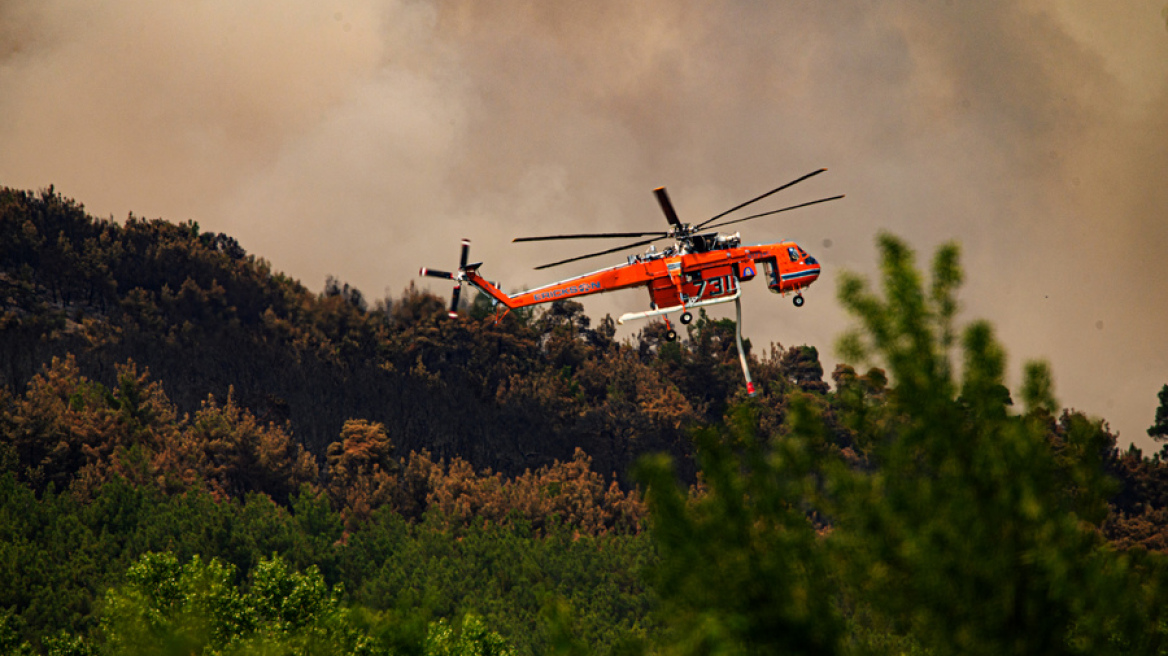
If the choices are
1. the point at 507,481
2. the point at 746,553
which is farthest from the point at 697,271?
the point at 507,481

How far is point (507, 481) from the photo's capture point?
69.1 metres

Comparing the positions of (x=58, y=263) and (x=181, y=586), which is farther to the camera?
(x=58, y=263)

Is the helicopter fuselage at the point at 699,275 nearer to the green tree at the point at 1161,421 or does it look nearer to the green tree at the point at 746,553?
the green tree at the point at 746,553

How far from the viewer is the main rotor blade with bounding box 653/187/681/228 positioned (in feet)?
84.3

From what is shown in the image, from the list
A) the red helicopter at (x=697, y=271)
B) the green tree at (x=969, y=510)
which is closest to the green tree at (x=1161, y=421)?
the red helicopter at (x=697, y=271)

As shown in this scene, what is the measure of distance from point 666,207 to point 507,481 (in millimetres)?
44088

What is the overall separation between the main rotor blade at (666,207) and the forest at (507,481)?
21.4 ft

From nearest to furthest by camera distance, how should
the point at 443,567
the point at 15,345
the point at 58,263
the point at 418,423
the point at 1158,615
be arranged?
the point at 1158,615, the point at 443,567, the point at 15,345, the point at 58,263, the point at 418,423

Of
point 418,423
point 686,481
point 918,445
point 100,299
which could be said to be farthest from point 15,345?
point 918,445

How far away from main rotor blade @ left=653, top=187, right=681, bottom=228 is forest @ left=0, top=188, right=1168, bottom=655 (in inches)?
256

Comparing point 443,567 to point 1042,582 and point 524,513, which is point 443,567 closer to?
point 524,513

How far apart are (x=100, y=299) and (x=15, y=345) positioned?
7053 mm

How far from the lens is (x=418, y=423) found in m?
72.0

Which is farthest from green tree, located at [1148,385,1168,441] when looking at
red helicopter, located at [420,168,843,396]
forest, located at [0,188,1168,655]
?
red helicopter, located at [420,168,843,396]
